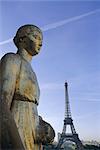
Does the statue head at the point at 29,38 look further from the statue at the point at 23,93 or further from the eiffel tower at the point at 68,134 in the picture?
the eiffel tower at the point at 68,134

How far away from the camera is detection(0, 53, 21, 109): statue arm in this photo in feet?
9.34

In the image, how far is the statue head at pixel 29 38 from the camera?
3387 millimetres

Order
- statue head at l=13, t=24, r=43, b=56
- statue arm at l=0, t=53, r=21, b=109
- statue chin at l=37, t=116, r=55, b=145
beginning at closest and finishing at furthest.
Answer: statue arm at l=0, t=53, r=21, b=109 < statue chin at l=37, t=116, r=55, b=145 < statue head at l=13, t=24, r=43, b=56

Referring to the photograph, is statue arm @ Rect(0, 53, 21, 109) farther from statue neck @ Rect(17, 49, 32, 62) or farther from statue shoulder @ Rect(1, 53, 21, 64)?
statue neck @ Rect(17, 49, 32, 62)

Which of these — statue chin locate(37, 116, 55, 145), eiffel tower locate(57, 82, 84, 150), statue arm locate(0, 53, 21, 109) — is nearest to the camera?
statue arm locate(0, 53, 21, 109)

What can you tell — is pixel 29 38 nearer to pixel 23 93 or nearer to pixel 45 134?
pixel 23 93

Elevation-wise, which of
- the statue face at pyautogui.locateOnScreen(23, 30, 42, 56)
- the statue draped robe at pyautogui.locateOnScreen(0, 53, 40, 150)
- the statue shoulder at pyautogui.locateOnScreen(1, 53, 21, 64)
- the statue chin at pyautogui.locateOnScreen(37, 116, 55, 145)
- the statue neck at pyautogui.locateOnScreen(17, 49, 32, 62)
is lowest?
the statue chin at pyautogui.locateOnScreen(37, 116, 55, 145)

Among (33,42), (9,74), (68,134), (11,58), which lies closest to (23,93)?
(9,74)

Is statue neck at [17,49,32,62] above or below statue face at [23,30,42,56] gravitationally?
below

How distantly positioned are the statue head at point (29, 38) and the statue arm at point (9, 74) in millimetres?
291

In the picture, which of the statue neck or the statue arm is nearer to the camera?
the statue arm

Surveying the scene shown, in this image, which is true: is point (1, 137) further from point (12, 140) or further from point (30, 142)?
point (30, 142)

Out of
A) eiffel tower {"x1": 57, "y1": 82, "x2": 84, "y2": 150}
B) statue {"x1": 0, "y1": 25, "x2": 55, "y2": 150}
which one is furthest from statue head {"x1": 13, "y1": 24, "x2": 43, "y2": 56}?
eiffel tower {"x1": 57, "y1": 82, "x2": 84, "y2": 150}

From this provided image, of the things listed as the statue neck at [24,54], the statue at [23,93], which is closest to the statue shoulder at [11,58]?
the statue at [23,93]
